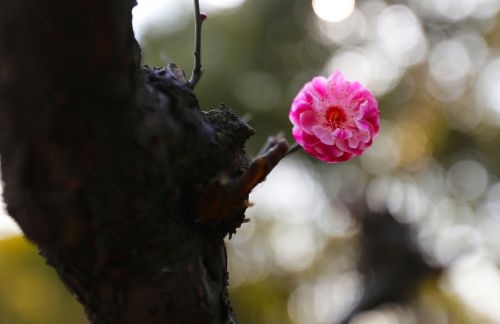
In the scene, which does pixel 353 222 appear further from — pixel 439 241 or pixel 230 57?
pixel 230 57

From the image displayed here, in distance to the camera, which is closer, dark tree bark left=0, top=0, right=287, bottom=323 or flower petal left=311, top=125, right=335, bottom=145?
dark tree bark left=0, top=0, right=287, bottom=323

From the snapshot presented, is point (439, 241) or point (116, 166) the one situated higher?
point (439, 241)

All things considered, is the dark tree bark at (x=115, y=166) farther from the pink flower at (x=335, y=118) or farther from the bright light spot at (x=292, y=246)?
the bright light spot at (x=292, y=246)

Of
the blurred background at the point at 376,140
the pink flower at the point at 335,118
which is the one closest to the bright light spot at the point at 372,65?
the blurred background at the point at 376,140

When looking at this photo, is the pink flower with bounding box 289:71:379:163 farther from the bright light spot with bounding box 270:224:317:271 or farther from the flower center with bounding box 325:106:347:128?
the bright light spot with bounding box 270:224:317:271

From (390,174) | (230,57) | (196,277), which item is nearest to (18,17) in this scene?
(196,277)

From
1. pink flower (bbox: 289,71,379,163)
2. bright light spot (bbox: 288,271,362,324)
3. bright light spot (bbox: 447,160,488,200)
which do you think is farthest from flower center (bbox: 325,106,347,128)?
bright light spot (bbox: 447,160,488,200)

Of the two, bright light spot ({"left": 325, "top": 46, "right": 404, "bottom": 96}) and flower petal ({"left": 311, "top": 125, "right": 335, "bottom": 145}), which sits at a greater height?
bright light spot ({"left": 325, "top": 46, "right": 404, "bottom": 96})
